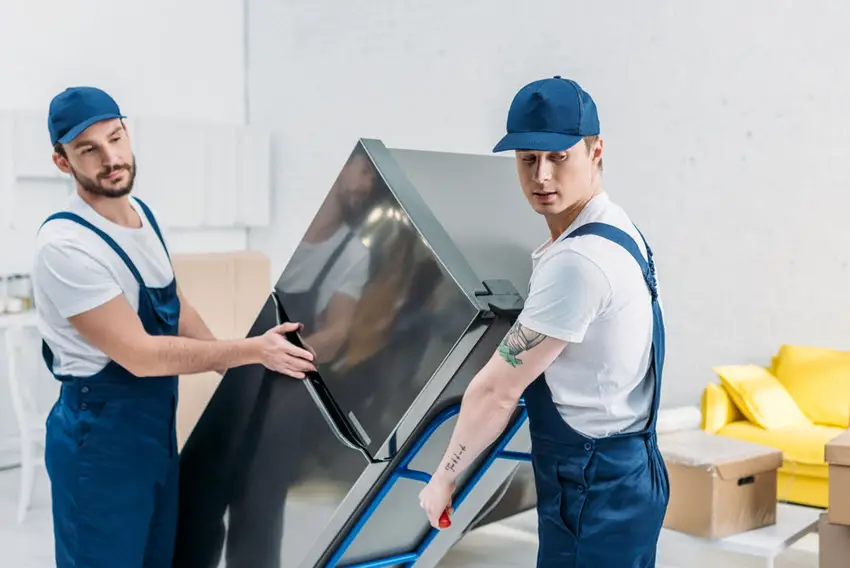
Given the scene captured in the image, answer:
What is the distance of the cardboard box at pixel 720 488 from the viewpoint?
3.22 m

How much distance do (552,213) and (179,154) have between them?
535 cm

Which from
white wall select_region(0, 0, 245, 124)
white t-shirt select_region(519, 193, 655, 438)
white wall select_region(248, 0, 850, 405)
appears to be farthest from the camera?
white wall select_region(0, 0, 245, 124)

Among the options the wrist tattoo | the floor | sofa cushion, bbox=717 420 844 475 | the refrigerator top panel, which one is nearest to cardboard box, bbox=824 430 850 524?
the floor

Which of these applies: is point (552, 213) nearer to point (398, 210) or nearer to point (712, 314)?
point (398, 210)

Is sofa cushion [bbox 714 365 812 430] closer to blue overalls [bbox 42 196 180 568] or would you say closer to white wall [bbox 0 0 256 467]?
blue overalls [bbox 42 196 180 568]

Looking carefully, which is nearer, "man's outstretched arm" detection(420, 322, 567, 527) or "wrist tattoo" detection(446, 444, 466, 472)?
"man's outstretched arm" detection(420, 322, 567, 527)

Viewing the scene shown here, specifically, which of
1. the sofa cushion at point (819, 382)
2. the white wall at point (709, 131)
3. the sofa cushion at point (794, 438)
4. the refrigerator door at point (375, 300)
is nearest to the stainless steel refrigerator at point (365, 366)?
the refrigerator door at point (375, 300)

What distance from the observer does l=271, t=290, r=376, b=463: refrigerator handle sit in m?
1.96

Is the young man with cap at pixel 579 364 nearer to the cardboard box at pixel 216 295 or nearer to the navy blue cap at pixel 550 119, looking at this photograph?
the navy blue cap at pixel 550 119

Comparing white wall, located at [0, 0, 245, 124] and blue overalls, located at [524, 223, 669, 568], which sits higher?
white wall, located at [0, 0, 245, 124]

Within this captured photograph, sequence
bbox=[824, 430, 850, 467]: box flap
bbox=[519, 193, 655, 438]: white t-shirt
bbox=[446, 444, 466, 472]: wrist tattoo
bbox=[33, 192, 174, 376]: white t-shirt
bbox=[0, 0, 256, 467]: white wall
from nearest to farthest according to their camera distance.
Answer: bbox=[519, 193, 655, 438]: white t-shirt, bbox=[446, 444, 466, 472]: wrist tattoo, bbox=[33, 192, 174, 376]: white t-shirt, bbox=[824, 430, 850, 467]: box flap, bbox=[0, 0, 256, 467]: white wall

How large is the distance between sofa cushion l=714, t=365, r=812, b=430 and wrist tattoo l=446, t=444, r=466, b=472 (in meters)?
3.45

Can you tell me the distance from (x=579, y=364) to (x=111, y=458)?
1.07m

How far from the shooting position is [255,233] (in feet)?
24.4
